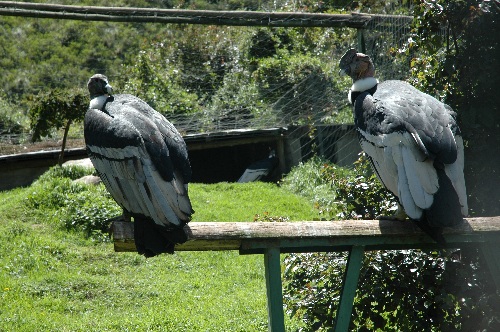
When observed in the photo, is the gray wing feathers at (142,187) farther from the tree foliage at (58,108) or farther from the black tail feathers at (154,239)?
the tree foliage at (58,108)

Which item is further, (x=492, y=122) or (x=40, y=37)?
(x=40, y=37)

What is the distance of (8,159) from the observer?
13.6m

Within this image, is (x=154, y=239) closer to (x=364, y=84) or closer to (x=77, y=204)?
(x=364, y=84)

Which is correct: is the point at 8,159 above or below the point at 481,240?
below

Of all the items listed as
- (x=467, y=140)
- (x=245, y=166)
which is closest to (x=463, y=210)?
(x=467, y=140)

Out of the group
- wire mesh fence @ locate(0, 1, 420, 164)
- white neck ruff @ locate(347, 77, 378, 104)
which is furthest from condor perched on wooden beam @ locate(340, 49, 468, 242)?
wire mesh fence @ locate(0, 1, 420, 164)

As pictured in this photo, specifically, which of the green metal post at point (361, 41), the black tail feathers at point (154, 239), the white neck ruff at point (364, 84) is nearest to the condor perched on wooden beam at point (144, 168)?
the black tail feathers at point (154, 239)

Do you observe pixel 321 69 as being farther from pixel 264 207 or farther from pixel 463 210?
pixel 463 210

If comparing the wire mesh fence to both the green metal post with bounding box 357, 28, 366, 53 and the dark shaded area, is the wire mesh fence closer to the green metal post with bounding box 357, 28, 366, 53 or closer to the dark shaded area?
the dark shaded area

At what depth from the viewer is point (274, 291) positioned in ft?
15.0

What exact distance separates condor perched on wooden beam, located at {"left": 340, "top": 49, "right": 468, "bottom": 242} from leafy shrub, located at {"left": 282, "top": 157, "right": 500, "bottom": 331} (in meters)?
0.64

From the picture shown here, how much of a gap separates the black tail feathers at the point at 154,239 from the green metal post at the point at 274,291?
1.91 ft

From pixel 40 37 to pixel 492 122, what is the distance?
49.1 feet

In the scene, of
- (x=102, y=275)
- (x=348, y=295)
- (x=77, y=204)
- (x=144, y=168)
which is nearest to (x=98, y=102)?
(x=144, y=168)
